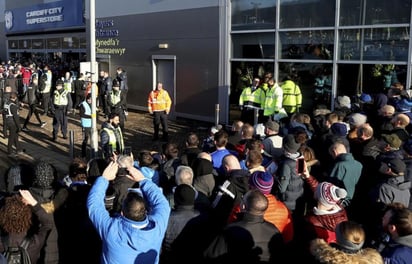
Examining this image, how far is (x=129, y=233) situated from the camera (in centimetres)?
374

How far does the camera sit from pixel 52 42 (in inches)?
1113

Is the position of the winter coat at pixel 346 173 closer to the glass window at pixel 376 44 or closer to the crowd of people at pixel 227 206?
the crowd of people at pixel 227 206

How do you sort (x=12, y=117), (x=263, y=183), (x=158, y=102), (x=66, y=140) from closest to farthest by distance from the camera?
(x=263, y=183) → (x=12, y=117) → (x=158, y=102) → (x=66, y=140)

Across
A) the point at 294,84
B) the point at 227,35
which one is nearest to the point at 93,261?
the point at 294,84

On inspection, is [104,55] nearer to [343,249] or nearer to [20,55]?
[20,55]

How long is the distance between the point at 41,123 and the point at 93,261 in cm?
1293

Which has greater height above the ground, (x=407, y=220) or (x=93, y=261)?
(x=407, y=220)

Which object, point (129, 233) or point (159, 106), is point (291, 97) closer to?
point (159, 106)

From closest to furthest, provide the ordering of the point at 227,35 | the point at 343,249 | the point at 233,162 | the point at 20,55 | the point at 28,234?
the point at 343,249
the point at 28,234
the point at 233,162
the point at 227,35
the point at 20,55

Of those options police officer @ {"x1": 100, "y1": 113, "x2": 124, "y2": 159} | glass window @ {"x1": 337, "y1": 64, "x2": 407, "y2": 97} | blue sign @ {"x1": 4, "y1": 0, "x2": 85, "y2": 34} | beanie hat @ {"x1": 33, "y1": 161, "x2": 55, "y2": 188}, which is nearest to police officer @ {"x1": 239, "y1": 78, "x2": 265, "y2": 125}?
glass window @ {"x1": 337, "y1": 64, "x2": 407, "y2": 97}

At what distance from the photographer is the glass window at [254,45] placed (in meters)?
14.4

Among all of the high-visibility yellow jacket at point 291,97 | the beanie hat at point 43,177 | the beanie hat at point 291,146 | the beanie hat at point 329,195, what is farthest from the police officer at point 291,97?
the beanie hat at point 43,177

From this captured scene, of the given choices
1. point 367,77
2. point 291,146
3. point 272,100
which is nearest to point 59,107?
point 272,100

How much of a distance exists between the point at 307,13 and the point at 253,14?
198cm
